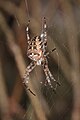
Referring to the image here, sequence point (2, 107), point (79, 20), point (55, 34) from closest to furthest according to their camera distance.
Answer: point (55, 34), point (79, 20), point (2, 107)

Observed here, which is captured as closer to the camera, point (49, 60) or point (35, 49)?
point (35, 49)

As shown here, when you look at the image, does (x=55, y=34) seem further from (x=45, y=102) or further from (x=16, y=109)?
(x=16, y=109)

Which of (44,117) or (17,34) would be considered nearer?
(44,117)

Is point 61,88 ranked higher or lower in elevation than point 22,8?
lower

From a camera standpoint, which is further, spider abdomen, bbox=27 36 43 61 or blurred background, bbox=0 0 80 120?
blurred background, bbox=0 0 80 120

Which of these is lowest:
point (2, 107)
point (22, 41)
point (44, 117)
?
point (44, 117)

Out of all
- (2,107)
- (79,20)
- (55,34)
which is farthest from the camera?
(2,107)

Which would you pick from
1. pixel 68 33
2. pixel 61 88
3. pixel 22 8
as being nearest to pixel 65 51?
pixel 68 33

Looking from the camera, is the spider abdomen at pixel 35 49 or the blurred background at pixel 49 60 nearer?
the spider abdomen at pixel 35 49
